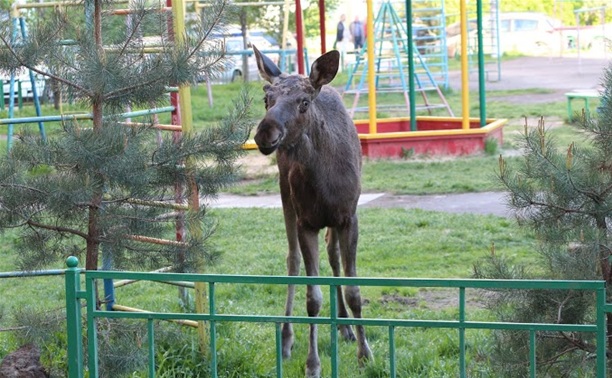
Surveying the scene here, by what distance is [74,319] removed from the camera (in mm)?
4453

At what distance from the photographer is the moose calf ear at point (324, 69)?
5.81 metres

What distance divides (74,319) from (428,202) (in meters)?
7.24

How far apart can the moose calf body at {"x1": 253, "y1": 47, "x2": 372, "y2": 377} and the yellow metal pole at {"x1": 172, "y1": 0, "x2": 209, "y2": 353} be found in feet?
1.57

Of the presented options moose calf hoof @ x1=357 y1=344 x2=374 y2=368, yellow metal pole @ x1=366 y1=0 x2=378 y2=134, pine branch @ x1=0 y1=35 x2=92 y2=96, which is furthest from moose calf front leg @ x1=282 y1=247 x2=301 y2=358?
yellow metal pole @ x1=366 y1=0 x2=378 y2=134

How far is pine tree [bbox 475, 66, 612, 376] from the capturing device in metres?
4.66

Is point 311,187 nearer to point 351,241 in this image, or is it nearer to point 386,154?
point 351,241

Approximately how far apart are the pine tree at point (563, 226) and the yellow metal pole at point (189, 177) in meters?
1.56

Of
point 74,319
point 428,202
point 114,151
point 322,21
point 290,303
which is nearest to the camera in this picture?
point 74,319

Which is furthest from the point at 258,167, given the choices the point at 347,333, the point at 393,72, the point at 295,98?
the point at 295,98

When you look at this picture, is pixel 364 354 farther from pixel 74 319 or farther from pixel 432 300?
pixel 74 319

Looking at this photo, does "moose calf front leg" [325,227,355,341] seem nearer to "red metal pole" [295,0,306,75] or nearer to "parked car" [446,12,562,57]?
"red metal pole" [295,0,306,75]

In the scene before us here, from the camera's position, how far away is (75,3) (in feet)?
17.6

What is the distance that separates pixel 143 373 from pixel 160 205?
0.95 m

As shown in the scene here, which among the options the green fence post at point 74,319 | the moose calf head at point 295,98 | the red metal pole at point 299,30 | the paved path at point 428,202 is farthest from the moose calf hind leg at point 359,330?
the paved path at point 428,202
